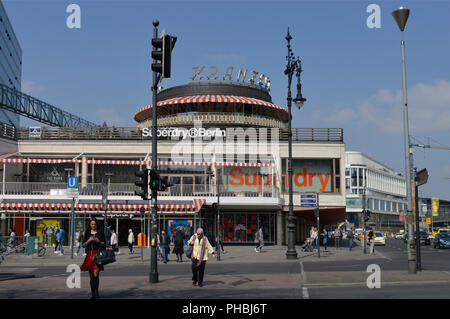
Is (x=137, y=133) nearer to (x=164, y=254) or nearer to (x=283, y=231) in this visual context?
(x=283, y=231)

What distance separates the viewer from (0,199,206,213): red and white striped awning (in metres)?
35.5

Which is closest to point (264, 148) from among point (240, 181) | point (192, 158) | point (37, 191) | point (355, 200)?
point (240, 181)

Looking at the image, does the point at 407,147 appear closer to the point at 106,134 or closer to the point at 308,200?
the point at 308,200

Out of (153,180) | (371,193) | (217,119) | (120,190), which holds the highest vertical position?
(217,119)

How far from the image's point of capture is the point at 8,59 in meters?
74.8

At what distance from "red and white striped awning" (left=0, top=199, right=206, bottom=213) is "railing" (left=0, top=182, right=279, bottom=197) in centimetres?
171

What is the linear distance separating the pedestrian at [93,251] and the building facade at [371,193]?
12349cm

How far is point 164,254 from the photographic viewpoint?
2519 centimetres

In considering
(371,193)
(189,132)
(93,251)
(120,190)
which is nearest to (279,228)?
(189,132)

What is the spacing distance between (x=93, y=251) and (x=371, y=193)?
137m

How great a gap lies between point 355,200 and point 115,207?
353ft

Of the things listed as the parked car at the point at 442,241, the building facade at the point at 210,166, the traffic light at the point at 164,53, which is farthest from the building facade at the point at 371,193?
the traffic light at the point at 164,53

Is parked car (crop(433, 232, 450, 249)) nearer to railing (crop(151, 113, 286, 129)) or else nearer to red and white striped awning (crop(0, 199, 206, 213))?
railing (crop(151, 113, 286, 129))

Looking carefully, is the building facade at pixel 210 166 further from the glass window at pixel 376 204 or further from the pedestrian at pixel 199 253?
the glass window at pixel 376 204
